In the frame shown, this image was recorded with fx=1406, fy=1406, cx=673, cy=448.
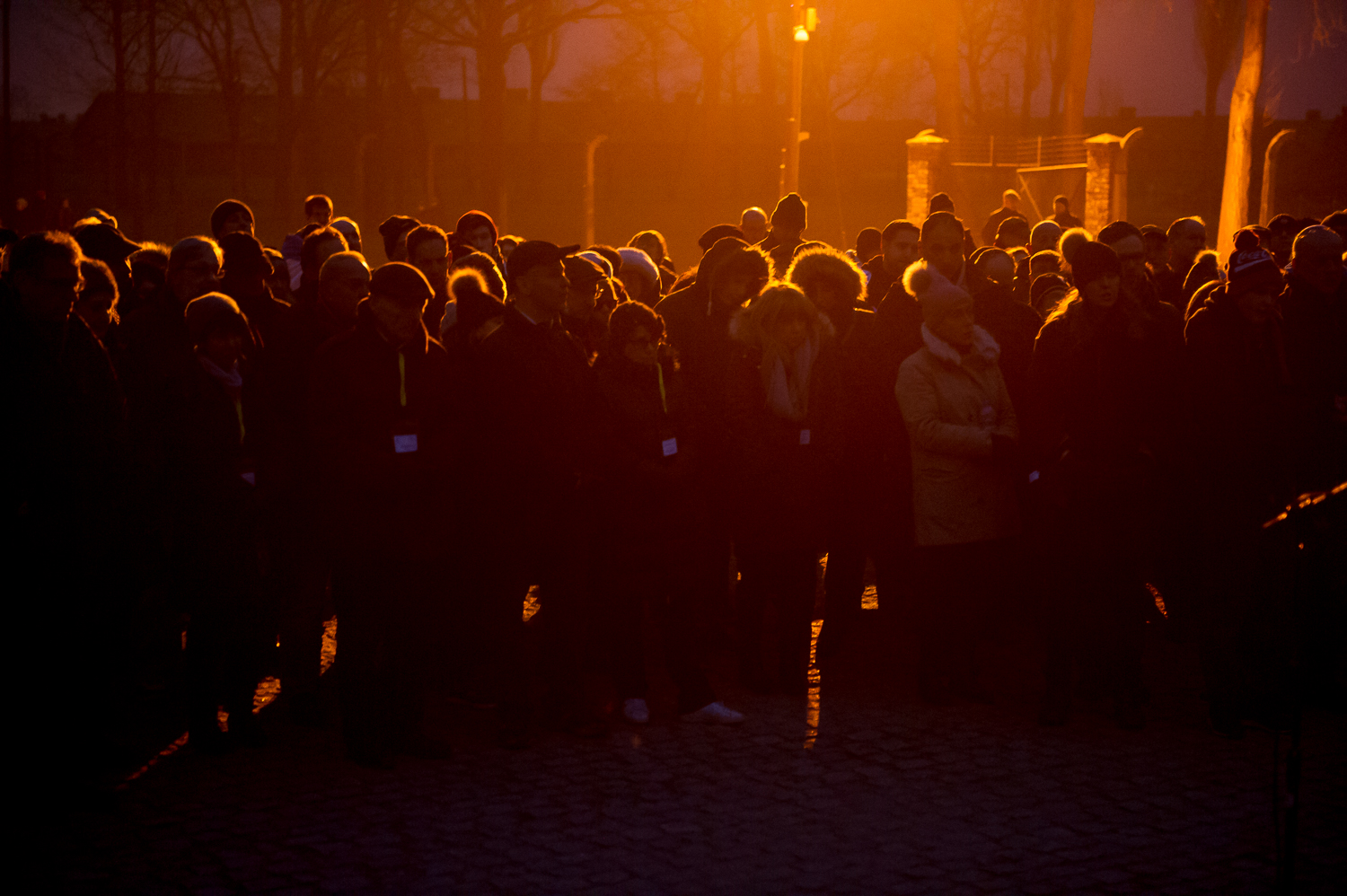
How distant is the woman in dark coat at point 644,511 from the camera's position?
6.34 m

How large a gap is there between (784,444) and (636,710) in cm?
142

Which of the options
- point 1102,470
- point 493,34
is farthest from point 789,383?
point 493,34

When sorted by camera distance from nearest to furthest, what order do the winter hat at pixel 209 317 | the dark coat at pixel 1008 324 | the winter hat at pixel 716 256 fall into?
1. the winter hat at pixel 209 317
2. the winter hat at pixel 716 256
3. the dark coat at pixel 1008 324

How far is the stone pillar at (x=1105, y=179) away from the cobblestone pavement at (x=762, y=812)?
2740 centimetres

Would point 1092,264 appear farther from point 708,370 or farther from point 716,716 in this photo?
point 716,716

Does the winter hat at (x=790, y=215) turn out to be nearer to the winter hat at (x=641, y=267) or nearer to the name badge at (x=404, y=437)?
the winter hat at (x=641, y=267)

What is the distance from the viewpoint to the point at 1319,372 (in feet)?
22.7

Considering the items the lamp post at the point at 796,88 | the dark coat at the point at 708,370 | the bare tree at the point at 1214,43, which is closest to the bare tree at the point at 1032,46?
the bare tree at the point at 1214,43

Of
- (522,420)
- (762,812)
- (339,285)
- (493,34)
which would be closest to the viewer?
(762,812)

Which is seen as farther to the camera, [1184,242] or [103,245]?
[1184,242]

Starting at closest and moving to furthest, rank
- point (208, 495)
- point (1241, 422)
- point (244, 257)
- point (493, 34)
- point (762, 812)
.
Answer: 1. point (762, 812)
2. point (208, 495)
3. point (1241, 422)
4. point (244, 257)
5. point (493, 34)

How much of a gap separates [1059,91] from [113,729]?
5470 centimetres

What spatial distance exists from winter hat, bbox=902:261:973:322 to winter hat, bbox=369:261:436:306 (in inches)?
94.0

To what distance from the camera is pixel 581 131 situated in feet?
245
